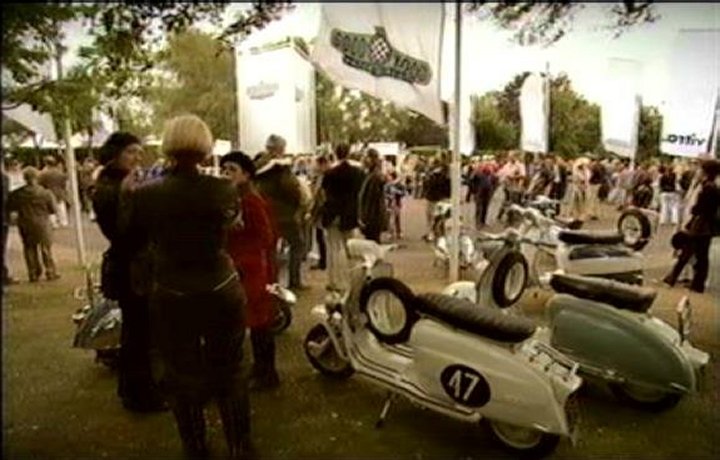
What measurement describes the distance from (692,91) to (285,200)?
266 cm

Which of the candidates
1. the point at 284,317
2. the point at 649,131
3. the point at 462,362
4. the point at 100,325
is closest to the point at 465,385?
the point at 462,362

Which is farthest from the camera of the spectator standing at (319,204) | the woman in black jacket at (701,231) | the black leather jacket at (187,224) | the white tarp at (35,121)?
the spectator standing at (319,204)

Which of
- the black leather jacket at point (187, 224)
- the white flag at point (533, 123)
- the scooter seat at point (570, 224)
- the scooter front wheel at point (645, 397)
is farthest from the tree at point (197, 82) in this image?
the scooter seat at point (570, 224)

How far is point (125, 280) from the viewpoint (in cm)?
244

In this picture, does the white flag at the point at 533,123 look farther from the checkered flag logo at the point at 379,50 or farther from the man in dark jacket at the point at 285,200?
the checkered flag logo at the point at 379,50

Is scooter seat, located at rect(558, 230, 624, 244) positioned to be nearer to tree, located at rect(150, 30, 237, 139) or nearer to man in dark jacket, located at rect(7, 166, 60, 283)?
tree, located at rect(150, 30, 237, 139)

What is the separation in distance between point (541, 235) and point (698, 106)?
174 cm

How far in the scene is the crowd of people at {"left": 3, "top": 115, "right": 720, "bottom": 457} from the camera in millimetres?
1787

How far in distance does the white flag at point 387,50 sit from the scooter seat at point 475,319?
0.88 meters

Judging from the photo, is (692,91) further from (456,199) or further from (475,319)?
(456,199)

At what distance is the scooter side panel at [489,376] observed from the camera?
206cm

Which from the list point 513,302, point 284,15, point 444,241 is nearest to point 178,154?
point 284,15

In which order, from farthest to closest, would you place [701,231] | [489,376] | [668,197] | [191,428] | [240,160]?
[668,197], [701,231], [240,160], [489,376], [191,428]

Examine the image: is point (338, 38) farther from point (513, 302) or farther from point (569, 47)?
point (513, 302)
